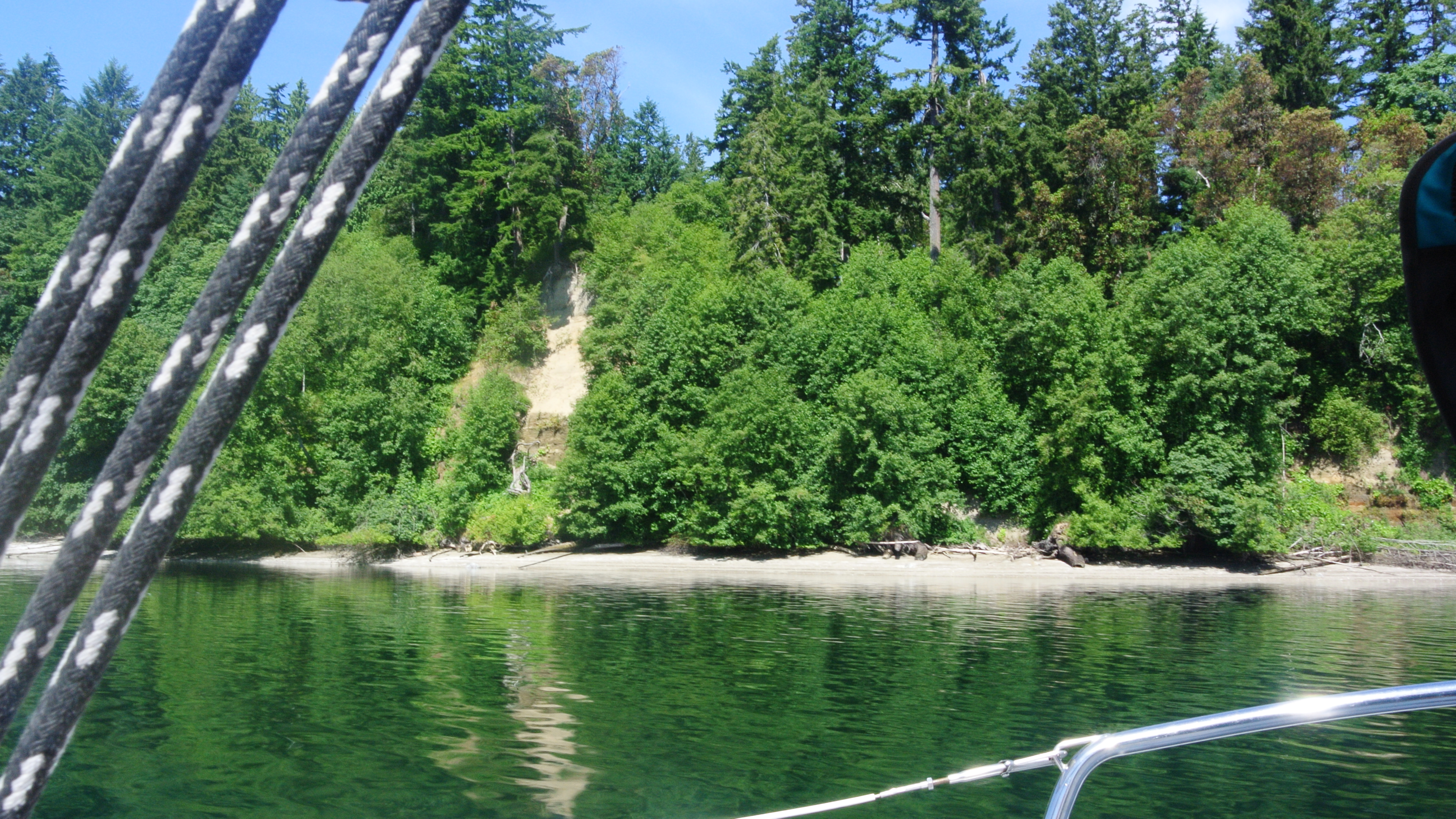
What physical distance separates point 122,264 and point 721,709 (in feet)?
49.7

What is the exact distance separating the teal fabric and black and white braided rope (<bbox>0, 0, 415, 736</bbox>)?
1349mm

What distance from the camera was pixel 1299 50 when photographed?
47.9 m

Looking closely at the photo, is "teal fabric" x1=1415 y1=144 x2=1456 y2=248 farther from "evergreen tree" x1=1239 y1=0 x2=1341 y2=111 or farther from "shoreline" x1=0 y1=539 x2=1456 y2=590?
"evergreen tree" x1=1239 y1=0 x2=1341 y2=111

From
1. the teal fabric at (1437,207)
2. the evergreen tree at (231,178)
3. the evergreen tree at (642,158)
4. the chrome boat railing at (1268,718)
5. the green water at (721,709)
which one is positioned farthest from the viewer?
the evergreen tree at (642,158)

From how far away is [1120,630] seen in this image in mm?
23609

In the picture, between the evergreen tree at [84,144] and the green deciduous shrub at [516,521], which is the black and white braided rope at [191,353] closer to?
the green deciduous shrub at [516,521]

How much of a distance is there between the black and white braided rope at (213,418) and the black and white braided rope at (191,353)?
20 millimetres

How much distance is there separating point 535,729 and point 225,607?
1729 cm

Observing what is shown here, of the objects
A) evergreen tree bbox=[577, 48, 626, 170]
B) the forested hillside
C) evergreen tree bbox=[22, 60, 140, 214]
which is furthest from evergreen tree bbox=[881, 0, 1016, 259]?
evergreen tree bbox=[22, 60, 140, 214]

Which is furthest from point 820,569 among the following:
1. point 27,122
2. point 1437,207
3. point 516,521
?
point 27,122

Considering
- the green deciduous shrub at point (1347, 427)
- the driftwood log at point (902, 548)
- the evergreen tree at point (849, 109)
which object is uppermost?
the evergreen tree at point (849, 109)

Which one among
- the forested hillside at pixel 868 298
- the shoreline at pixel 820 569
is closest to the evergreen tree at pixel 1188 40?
the forested hillside at pixel 868 298

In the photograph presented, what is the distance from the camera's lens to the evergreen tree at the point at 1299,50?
47625 mm

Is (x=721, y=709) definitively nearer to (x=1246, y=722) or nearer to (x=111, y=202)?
(x=1246, y=722)
